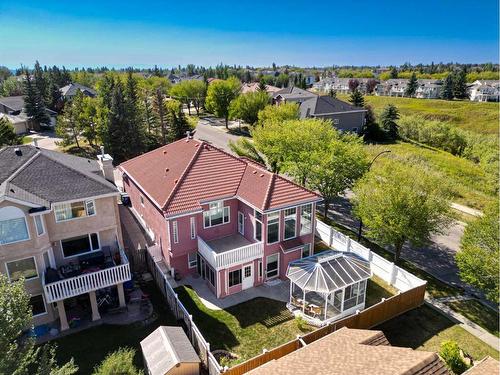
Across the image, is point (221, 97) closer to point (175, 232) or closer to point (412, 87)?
point (175, 232)

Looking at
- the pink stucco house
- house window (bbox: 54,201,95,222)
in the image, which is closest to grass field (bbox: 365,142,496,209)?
the pink stucco house

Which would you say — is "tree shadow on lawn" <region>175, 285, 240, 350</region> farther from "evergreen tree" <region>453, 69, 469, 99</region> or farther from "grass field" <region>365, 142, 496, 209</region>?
"evergreen tree" <region>453, 69, 469, 99</region>

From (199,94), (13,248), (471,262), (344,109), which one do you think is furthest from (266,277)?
(199,94)

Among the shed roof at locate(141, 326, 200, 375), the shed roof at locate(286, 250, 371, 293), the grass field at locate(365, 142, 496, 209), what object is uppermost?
the shed roof at locate(286, 250, 371, 293)

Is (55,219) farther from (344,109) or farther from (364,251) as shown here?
(344,109)

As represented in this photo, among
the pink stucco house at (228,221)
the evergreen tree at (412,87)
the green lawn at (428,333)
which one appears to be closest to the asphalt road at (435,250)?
the green lawn at (428,333)

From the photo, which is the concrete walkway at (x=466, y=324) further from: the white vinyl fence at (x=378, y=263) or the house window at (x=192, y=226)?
the house window at (x=192, y=226)
